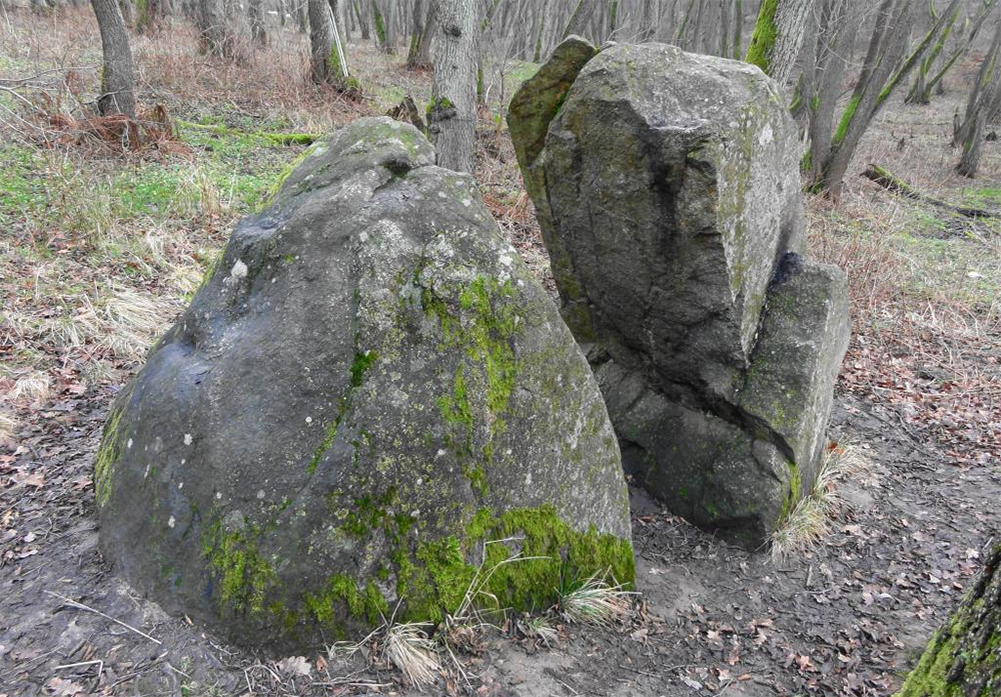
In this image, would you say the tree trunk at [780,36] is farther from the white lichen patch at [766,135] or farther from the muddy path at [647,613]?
the muddy path at [647,613]

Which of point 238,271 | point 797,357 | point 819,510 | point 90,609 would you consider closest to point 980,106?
point 797,357

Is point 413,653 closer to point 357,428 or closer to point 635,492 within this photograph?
point 357,428

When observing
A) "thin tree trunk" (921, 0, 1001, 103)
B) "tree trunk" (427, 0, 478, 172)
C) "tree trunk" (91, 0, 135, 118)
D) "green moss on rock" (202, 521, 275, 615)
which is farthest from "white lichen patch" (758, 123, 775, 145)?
"thin tree trunk" (921, 0, 1001, 103)

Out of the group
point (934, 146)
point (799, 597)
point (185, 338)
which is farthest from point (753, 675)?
point (934, 146)

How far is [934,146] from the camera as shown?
18172 mm

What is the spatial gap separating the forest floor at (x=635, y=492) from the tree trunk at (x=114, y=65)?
1.37 ft

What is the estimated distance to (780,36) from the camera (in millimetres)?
7324

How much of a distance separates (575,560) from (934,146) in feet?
63.6

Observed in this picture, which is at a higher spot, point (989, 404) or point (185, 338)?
point (185, 338)

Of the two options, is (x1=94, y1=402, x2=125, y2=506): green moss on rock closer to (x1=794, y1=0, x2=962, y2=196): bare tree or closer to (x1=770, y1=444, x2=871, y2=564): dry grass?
(x1=770, y1=444, x2=871, y2=564): dry grass

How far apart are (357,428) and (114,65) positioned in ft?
25.6

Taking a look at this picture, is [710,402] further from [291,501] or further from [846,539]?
[291,501]

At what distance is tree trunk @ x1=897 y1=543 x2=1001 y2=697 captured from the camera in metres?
1.66

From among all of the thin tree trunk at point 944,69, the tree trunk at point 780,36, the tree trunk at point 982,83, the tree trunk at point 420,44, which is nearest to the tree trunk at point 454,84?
the tree trunk at point 780,36
